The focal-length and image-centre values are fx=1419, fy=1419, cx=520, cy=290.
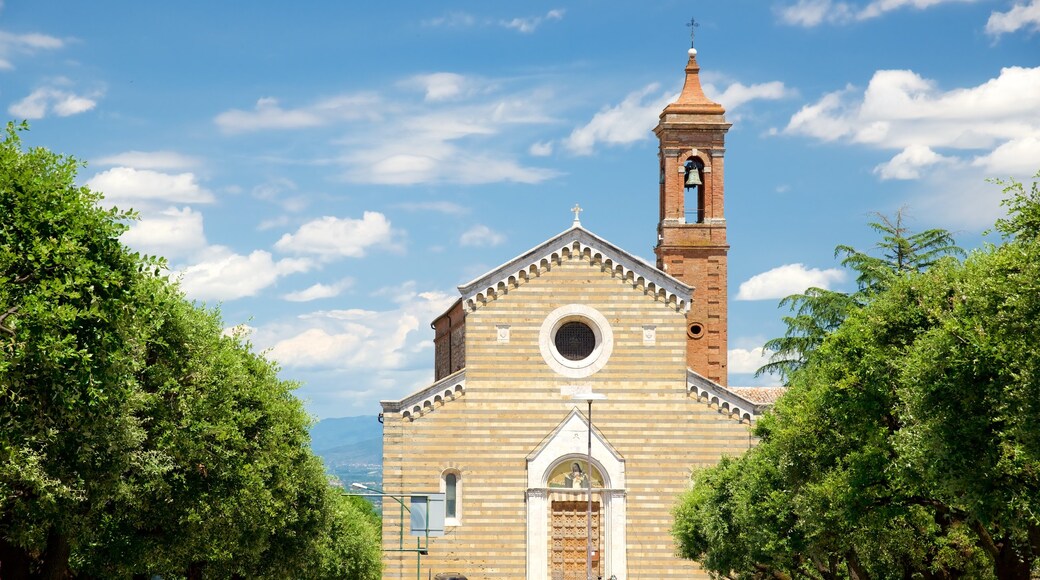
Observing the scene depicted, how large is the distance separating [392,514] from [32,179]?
115ft

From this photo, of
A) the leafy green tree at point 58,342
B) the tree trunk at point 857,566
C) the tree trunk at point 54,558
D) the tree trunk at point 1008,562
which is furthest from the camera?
the tree trunk at point 857,566

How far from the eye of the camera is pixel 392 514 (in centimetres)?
5834

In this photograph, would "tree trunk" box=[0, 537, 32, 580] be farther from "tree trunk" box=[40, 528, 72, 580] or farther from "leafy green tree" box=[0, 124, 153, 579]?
"leafy green tree" box=[0, 124, 153, 579]

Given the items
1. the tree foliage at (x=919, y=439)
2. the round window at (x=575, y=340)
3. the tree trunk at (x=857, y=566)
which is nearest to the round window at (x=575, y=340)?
the round window at (x=575, y=340)

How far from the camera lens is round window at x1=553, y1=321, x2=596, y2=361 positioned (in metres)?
59.9

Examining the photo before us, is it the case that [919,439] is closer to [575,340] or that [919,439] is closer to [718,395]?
[718,395]

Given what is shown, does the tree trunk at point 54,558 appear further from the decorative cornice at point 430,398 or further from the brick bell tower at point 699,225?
the brick bell tower at point 699,225

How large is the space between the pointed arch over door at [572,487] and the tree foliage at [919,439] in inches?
432

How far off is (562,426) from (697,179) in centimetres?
1463

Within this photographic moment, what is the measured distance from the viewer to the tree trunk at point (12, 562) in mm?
29938

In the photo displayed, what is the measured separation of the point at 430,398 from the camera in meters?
58.8

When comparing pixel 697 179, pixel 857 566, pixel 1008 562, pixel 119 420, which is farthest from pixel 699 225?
pixel 119 420

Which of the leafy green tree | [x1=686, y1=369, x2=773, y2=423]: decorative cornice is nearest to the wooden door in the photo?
[x1=686, y1=369, x2=773, y2=423]: decorative cornice

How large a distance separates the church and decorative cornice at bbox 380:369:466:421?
2.6 inches
